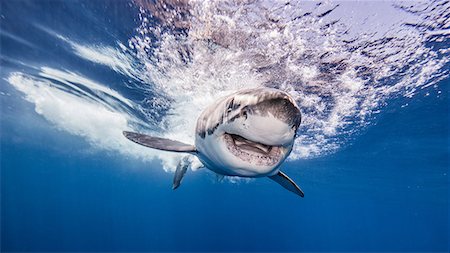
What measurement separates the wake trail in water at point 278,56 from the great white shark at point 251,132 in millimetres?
3824

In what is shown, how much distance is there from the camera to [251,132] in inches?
116

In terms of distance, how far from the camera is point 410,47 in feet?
25.2

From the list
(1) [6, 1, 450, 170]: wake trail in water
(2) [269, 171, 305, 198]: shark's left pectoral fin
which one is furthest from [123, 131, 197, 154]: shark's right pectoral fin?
(1) [6, 1, 450, 170]: wake trail in water

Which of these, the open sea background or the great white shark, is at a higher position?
the open sea background

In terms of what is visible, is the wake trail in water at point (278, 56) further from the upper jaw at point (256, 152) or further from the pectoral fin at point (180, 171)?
the upper jaw at point (256, 152)

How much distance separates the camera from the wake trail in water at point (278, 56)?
657cm

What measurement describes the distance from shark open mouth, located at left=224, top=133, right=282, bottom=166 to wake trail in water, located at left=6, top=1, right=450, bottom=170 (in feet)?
13.6

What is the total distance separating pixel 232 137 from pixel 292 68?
6.31 m

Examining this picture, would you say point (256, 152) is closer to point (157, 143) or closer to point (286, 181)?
point (157, 143)

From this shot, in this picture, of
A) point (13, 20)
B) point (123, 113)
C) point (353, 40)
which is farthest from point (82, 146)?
point (353, 40)

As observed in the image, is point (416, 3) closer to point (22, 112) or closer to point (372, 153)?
point (372, 153)

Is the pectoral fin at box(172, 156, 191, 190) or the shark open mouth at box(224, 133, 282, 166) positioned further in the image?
the pectoral fin at box(172, 156, 191, 190)

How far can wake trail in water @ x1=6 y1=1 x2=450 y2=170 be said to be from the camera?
6.57m

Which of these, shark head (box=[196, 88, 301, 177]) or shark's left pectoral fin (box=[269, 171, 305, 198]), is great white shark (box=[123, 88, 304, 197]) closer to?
shark head (box=[196, 88, 301, 177])
